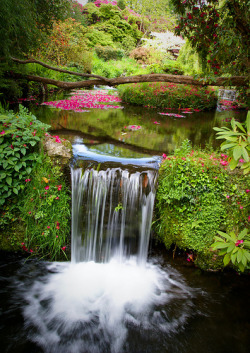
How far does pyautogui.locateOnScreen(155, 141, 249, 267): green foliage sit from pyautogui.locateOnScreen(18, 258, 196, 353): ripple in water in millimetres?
637

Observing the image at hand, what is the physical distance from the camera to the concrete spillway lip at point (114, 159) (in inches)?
154

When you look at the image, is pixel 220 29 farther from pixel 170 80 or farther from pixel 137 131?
pixel 137 131

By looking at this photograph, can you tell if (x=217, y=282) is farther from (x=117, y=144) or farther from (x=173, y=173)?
(x=117, y=144)

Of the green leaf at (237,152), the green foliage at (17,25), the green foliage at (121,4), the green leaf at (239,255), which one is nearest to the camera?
the green leaf at (237,152)

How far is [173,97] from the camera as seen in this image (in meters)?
10.1

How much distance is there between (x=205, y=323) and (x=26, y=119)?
147 inches

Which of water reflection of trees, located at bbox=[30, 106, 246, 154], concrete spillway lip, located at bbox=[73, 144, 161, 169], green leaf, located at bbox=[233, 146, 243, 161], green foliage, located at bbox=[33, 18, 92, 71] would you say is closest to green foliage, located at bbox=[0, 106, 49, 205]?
concrete spillway lip, located at bbox=[73, 144, 161, 169]

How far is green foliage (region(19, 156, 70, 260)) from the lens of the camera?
3270 mm

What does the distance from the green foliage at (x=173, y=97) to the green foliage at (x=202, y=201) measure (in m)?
7.67

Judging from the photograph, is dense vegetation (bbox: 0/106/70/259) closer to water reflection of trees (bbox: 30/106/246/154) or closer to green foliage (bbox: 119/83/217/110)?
water reflection of trees (bbox: 30/106/246/154)

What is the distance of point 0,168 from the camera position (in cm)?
321

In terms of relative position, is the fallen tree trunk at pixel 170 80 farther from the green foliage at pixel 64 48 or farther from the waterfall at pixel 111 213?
the green foliage at pixel 64 48

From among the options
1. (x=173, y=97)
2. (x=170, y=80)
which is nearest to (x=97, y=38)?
(x=173, y=97)

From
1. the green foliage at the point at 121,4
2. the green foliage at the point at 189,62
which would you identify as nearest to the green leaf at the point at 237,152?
the green foliage at the point at 189,62
